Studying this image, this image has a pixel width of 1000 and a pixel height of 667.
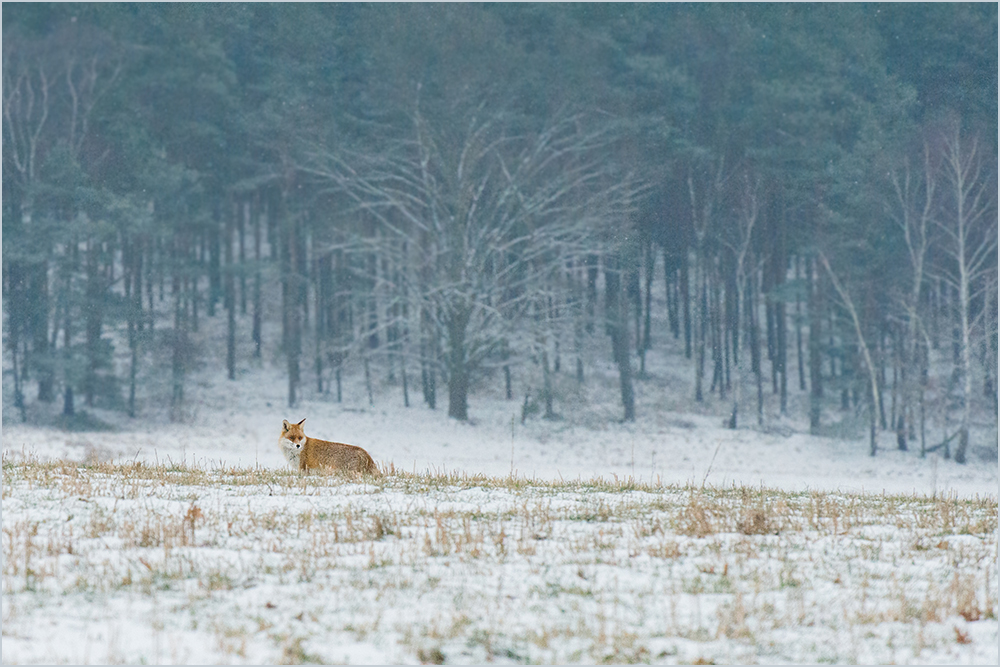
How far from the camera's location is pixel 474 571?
21.8 feet

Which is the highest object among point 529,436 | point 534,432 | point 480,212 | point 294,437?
point 480,212

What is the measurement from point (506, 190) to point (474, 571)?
3060cm

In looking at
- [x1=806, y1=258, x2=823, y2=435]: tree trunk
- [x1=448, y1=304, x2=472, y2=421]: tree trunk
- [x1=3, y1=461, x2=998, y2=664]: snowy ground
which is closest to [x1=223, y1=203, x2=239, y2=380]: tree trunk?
[x1=448, y1=304, x2=472, y2=421]: tree trunk

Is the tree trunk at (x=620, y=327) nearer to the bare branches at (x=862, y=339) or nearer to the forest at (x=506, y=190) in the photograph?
the forest at (x=506, y=190)

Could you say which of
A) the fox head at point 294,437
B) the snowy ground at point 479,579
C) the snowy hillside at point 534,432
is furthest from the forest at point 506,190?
the snowy ground at point 479,579

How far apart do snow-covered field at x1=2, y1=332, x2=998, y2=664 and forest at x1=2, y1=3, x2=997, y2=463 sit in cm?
2657

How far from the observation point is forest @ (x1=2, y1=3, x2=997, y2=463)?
3816 centimetres

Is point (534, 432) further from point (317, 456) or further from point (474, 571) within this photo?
point (474, 571)

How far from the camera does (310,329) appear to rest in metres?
46.5

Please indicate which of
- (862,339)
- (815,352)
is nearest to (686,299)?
(815,352)

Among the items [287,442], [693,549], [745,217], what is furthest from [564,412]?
[693,549]

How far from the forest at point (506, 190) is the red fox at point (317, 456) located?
80.5ft

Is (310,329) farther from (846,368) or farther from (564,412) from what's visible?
(846,368)

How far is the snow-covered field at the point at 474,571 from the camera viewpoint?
5.41 metres
